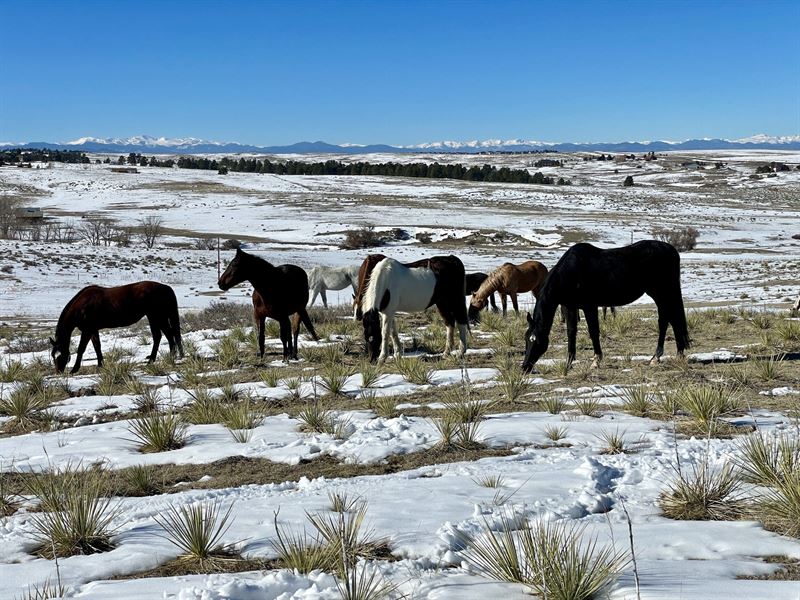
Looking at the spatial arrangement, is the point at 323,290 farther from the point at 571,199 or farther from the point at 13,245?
the point at 571,199

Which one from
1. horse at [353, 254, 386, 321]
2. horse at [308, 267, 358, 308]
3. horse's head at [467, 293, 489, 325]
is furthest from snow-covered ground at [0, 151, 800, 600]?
horse at [308, 267, 358, 308]

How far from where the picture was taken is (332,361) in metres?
11.0

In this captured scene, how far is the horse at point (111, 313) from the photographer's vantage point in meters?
12.3

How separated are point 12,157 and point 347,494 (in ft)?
430

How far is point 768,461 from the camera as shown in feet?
15.2

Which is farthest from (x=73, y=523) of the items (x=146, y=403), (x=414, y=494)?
(x=146, y=403)

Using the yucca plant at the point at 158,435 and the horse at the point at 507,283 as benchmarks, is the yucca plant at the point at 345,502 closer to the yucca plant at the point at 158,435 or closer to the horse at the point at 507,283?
the yucca plant at the point at 158,435

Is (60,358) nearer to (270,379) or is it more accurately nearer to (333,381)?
(270,379)

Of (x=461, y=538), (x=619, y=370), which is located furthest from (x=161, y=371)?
(x=461, y=538)

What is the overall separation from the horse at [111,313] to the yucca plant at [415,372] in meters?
5.22

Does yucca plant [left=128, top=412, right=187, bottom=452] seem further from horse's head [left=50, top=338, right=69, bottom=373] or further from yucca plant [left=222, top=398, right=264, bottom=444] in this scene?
horse's head [left=50, top=338, right=69, bottom=373]

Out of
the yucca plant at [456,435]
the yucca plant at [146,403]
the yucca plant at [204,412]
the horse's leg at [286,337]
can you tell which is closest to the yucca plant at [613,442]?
the yucca plant at [456,435]

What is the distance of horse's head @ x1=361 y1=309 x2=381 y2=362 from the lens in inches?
434

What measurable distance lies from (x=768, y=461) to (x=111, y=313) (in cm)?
1099
